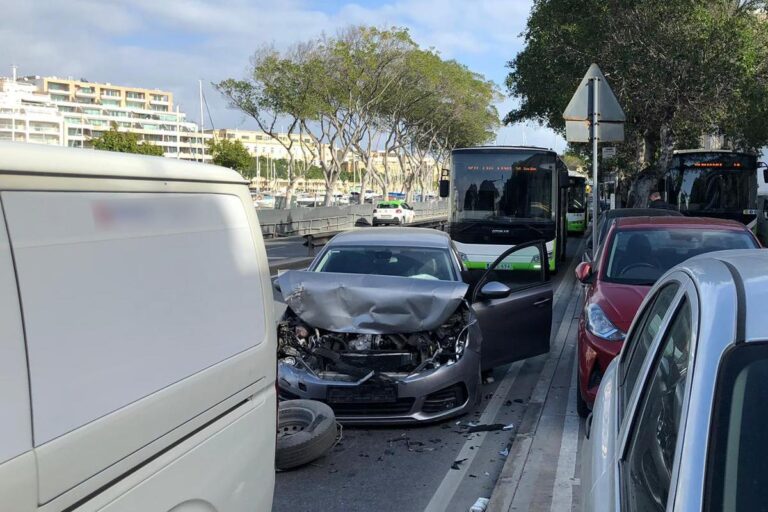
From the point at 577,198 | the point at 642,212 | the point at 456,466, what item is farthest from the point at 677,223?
the point at 577,198

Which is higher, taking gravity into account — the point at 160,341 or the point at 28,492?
the point at 160,341

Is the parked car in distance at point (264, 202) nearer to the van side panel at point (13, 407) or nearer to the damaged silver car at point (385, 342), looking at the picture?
the damaged silver car at point (385, 342)

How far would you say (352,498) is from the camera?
4621 millimetres

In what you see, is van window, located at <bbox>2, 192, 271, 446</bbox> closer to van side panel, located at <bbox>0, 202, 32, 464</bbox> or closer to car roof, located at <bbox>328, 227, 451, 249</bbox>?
van side panel, located at <bbox>0, 202, 32, 464</bbox>

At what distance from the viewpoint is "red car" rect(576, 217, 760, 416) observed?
570 centimetres

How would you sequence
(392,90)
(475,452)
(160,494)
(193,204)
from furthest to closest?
(392,90) → (475,452) → (193,204) → (160,494)

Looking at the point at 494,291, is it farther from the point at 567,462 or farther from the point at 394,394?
the point at 567,462

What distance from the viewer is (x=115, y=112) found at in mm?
152000

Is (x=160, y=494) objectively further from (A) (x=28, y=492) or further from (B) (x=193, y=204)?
(B) (x=193, y=204)

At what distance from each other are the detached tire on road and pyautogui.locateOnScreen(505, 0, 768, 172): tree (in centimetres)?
1765

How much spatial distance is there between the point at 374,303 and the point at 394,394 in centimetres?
76

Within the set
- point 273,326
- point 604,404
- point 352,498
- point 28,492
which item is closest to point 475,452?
point 352,498

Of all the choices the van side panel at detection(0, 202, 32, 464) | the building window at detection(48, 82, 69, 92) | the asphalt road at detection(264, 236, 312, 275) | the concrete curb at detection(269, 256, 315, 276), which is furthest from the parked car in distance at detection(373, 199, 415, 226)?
the building window at detection(48, 82, 69, 92)

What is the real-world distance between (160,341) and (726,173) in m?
20.9
